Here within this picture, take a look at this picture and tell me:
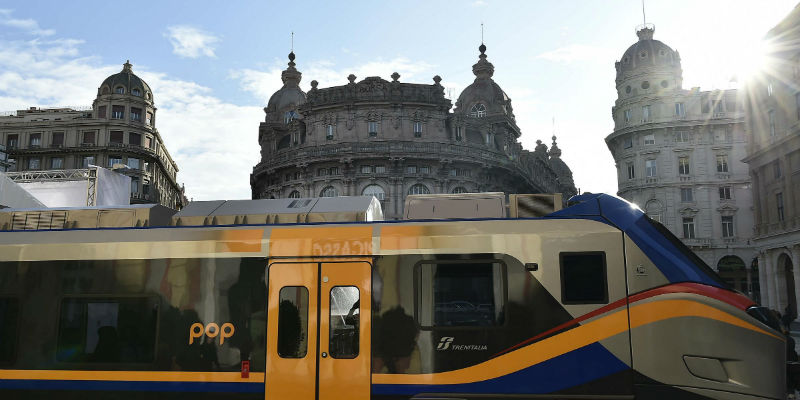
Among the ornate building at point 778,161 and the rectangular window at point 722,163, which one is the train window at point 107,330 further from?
the rectangular window at point 722,163

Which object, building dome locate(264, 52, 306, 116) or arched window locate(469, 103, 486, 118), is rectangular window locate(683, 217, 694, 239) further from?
building dome locate(264, 52, 306, 116)

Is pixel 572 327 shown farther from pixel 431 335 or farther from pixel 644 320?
pixel 431 335

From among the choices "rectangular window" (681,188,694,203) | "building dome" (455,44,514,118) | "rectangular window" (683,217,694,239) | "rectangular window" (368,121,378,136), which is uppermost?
"building dome" (455,44,514,118)

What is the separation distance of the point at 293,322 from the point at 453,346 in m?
2.11

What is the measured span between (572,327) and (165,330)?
17.7 feet

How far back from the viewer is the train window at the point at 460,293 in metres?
7.38

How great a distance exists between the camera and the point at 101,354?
7867 mm

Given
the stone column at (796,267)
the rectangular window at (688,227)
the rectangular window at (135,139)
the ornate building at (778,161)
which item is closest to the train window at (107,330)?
the ornate building at (778,161)

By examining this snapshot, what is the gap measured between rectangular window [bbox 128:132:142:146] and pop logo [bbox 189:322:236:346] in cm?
6828

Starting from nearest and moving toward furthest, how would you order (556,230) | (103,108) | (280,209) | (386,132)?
(556,230), (280,209), (386,132), (103,108)

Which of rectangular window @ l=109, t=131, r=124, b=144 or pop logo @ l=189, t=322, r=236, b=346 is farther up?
rectangular window @ l=109, t=131, r=124, b=144

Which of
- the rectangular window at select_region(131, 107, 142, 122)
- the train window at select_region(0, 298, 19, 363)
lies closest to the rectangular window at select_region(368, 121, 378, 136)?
the rectangular window at select_region(131, 107, 142, 122)

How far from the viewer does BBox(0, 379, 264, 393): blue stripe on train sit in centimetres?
752

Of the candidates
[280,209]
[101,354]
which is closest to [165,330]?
[101,354]
